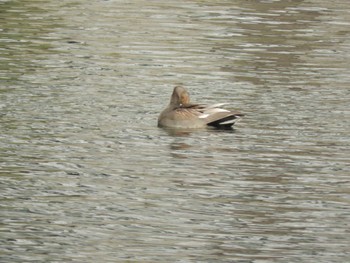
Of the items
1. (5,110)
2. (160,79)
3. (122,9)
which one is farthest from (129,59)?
(122,9)

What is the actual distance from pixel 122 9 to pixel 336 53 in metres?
8.97

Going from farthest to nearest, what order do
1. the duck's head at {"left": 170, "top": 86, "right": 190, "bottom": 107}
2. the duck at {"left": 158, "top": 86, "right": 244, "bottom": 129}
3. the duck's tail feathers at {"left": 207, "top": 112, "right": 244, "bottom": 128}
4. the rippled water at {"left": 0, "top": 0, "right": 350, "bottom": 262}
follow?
the duck's head at {"left": 170, "top": 86, "right": 190, "bottom": 107}
the duck at {"left": 158, "top": 86, "right": 244, "bottom": 129}
the duck's tail feathers at {"left": 207, "top": 112, "right": 244, "bottom": 128}
the rippled water at {"left": 0, "top": 0, "right": 350, "bottom": 262}

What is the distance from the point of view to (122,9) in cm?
3550

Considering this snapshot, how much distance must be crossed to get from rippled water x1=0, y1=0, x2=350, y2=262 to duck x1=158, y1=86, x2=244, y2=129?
21cm

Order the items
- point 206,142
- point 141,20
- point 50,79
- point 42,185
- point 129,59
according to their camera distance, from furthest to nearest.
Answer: point 141,20 → point 129,59 → point 50,79 → point 206,142 → point 42,185

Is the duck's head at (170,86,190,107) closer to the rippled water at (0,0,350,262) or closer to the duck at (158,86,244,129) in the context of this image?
the duck at (158,86,244,129)

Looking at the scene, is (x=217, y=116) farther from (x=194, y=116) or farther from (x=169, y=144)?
(x=169, y=144)

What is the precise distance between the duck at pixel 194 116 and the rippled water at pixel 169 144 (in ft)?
0.69

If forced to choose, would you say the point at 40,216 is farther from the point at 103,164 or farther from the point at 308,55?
the point at 308,55

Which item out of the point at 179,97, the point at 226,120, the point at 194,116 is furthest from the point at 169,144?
the point at 179,97

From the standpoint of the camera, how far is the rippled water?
13.4 metres

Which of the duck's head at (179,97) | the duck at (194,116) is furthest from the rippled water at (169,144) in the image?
the duck's head at (179,97)

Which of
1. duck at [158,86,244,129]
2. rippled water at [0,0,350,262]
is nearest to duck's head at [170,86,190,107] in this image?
duck at [158,86,244,129]

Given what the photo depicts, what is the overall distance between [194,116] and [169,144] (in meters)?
1.49
